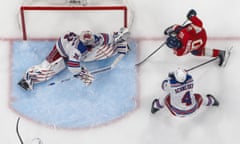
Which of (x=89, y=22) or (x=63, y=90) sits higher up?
(x=89, y=22)

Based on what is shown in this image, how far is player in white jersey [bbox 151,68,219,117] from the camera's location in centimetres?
423

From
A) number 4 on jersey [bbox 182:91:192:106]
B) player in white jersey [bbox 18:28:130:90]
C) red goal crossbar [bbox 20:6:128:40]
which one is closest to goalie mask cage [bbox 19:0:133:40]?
red goal crossbar [bbox 20:6:128:40]

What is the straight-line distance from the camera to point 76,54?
14.7ft

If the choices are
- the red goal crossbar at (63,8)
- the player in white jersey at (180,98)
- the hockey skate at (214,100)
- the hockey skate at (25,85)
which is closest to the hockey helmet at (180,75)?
the player in white jersey at (180,98)

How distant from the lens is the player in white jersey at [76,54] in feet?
14.8

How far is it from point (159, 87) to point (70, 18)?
0.64m

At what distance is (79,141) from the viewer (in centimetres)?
451

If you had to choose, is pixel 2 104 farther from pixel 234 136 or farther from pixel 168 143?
pixel 234 136

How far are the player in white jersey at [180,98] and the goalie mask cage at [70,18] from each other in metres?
0.55

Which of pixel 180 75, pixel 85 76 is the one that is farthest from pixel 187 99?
pixel 85 76

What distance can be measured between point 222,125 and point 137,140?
0.45 meters

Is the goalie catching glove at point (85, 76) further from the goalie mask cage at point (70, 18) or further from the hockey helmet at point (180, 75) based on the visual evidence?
the hockey helmet at point (180, 75)

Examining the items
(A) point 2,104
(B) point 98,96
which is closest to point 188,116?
(B) point 98,96

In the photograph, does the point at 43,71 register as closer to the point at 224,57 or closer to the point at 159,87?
the point at 159,87
